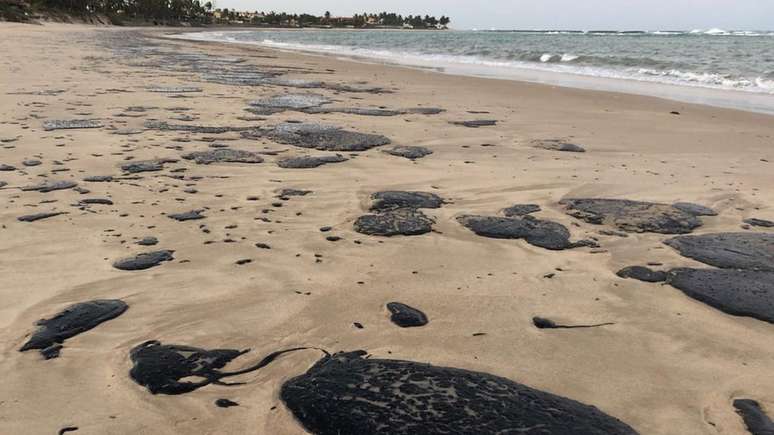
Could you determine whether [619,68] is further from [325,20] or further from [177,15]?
[325,20]

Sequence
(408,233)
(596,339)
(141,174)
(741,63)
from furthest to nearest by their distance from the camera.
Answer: (741,63)
(141,174)
(408,233)
(596,339)

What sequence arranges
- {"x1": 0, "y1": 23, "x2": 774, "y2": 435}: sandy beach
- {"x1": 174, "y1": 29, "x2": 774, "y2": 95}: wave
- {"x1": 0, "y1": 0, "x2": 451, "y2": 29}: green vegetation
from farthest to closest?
1. {"x1": 0, "y1": 0, "x2": 451, "y2": 29}: green vegetation
2. {"x1": 174, "y1": 29, "x2": 774, "y2": 95}: wave
3. {"x1": 0, "y1": 23, "x2": 774, "y2": 435}: sandy beach

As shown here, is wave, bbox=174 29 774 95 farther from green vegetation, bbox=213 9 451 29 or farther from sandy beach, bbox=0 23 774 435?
green vegetation, bbox=213 9 451 29

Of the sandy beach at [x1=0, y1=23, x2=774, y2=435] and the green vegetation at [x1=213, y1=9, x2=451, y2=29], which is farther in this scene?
the green vegetation at [x1=213, y1=9, x2=451, y2=29]

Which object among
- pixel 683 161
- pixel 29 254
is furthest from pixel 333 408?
pixel 683 161

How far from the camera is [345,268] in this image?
2535mm

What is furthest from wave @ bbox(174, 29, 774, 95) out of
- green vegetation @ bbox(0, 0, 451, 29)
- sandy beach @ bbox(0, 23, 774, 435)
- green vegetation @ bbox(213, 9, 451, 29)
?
green vegetation @ bbox(213, 9, 451, 29)

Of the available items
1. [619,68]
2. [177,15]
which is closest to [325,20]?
[177,15]

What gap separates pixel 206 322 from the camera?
204cm

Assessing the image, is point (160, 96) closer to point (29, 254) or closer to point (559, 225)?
point (29, 254)

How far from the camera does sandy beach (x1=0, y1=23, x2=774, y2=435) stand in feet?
5.50

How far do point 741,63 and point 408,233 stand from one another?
58.6 feet

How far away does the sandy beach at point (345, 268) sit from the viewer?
66.0 inches

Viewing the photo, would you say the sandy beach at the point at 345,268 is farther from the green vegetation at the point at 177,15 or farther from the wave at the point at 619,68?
the green vegetation at the point at 177,15
